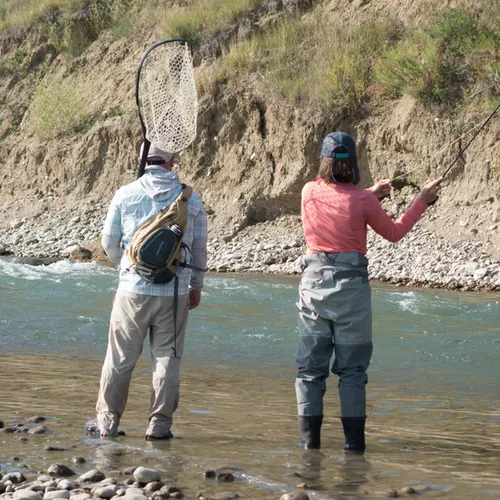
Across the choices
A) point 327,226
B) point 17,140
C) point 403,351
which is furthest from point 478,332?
point 17,140

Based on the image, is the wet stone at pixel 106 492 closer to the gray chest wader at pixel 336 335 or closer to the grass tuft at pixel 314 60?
the gray chest wader at pixel 336 335

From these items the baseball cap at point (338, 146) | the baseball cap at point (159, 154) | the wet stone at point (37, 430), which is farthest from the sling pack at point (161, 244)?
the wet stone at point (37, 430)

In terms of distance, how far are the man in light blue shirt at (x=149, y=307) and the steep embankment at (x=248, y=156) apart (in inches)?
359

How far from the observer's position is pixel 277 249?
17.4m

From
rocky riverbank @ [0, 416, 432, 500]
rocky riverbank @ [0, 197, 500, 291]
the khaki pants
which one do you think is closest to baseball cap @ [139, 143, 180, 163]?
the khaki pants

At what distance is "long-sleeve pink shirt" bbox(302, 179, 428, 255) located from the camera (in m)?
5.49

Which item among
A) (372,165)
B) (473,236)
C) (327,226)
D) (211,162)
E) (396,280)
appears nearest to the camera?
(327,226)

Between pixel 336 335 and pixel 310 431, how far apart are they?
1.79 feet

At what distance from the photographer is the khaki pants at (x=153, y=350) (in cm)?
570

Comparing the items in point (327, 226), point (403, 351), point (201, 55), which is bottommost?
point (403, 351)

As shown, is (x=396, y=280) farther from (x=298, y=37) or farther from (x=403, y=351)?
(x=298, y=37)

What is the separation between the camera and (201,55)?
2216cm

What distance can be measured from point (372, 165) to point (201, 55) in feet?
18.4

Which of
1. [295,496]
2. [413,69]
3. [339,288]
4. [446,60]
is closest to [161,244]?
[339,288]
